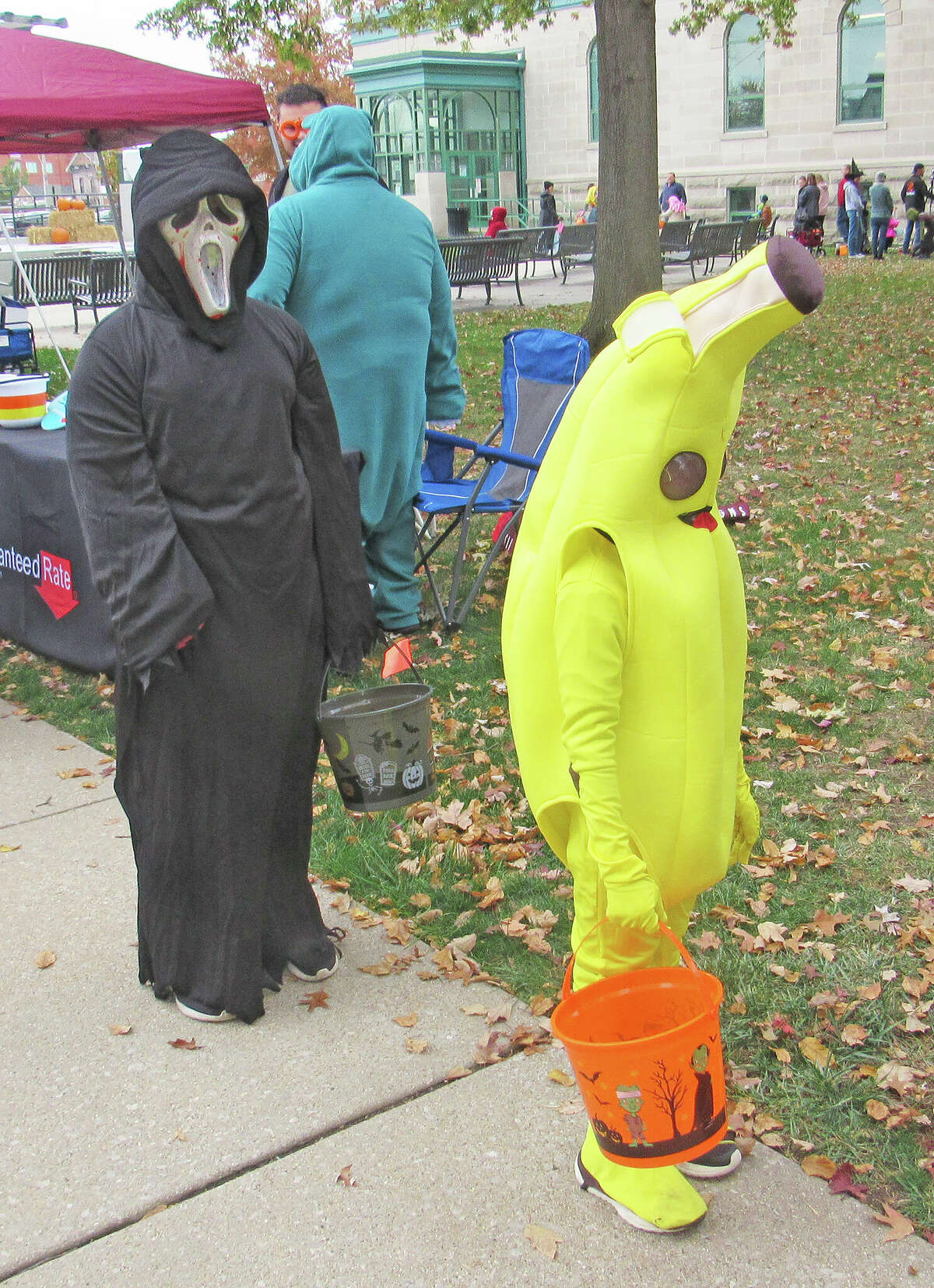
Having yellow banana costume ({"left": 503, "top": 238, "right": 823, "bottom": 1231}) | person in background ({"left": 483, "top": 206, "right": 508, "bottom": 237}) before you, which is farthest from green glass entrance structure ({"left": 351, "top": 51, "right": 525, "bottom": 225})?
yellow banana costume ({"left": 503, "top": 238, "right": 823, "bottom": 1231})

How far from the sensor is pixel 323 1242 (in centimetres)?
267

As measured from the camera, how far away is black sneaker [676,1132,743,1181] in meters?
2.79

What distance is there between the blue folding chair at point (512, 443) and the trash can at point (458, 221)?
91.5 feet

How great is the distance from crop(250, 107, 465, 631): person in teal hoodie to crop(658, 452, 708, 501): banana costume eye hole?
10.5ft

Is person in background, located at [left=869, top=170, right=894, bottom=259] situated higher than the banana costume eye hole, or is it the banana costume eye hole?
person in background, located at [left=869, top=170, right=894, bottom=259]

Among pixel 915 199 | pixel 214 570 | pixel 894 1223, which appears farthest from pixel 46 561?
pixel 915 199

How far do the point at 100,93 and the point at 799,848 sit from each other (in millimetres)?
8010

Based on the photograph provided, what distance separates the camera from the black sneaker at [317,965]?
3.62 metres

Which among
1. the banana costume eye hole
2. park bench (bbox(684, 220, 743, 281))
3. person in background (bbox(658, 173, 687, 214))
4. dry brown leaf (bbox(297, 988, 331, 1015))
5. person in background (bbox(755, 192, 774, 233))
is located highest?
person in background (bbox(658, 173, 687, 214))

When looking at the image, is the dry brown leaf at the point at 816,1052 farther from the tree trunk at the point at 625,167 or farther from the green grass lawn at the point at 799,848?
the tree trunk at the point at 625,167

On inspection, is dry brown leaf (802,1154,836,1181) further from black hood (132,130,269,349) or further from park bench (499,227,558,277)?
park bench (499,227,558,277)

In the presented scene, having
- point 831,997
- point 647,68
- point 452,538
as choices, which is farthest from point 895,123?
point 831,997

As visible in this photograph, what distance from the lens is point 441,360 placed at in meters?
5.93

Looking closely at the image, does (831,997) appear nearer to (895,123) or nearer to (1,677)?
(1,677)
